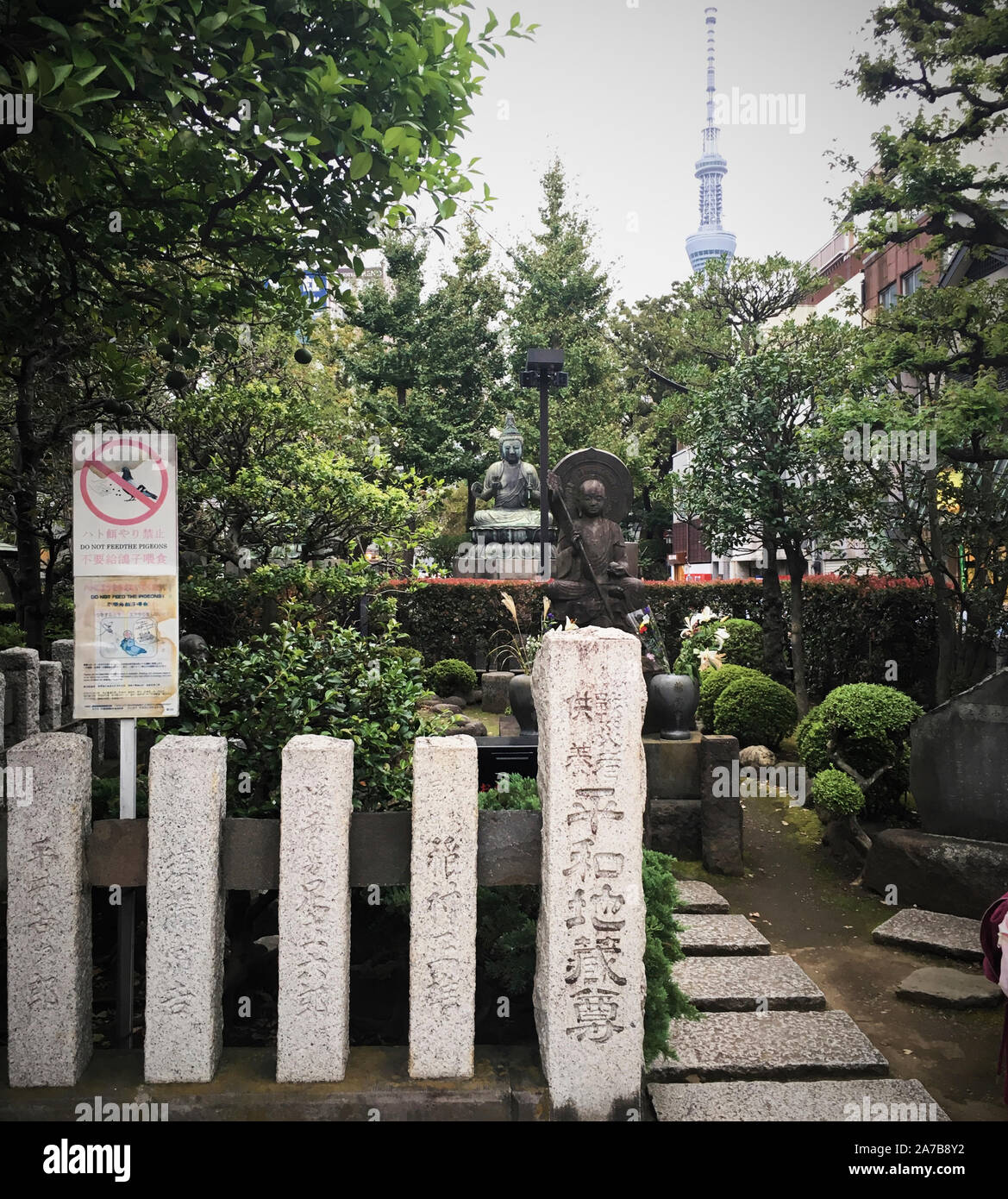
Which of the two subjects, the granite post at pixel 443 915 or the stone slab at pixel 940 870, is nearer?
the granite post at pixel 443 915

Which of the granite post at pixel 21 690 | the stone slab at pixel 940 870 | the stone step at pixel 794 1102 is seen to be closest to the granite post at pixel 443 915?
the stone step at pixel 794 1102

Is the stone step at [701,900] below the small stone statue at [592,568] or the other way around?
below

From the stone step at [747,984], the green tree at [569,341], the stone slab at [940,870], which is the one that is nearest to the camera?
the stone step at [747,984]

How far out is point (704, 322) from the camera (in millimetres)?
18828

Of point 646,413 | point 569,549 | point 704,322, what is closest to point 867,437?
point 569,549

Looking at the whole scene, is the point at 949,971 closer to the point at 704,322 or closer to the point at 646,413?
the point at 704,322

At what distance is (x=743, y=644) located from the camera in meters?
12.3

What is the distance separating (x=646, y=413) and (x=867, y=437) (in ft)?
64.9

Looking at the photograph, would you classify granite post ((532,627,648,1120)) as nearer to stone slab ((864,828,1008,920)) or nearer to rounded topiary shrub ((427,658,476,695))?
stone slab ((864,828,1008,920))

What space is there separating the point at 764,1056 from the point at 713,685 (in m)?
6.83

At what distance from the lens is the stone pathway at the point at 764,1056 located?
342cm

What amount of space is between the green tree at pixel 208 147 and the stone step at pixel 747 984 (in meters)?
4.12

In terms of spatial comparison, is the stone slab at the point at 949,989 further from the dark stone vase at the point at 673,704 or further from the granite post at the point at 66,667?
the granite post at the point at 66,667
